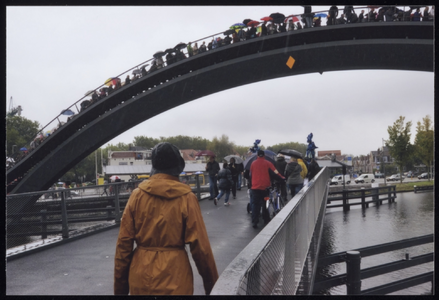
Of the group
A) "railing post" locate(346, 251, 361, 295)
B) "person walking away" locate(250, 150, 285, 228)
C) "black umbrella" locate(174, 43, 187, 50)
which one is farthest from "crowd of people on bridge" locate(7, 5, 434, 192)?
"railing post" locate(346, 251, 361, 295)

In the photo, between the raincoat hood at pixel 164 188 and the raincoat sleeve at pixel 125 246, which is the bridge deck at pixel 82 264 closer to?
the raincoat sleeve at pixel 125 246

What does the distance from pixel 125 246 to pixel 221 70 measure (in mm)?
27717

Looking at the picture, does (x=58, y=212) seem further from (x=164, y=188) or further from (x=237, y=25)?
(x=237, y=25)

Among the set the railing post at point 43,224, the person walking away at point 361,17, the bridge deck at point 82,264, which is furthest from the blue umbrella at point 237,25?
the railing post at point 43,224

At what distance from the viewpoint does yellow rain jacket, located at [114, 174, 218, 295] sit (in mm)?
2803

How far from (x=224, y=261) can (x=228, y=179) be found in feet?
23.3

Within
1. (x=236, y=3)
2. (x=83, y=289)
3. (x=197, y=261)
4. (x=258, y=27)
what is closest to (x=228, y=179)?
(x=83, y=289)

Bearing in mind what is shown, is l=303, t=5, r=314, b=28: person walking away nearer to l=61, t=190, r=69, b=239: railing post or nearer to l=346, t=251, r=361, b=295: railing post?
l=61, t=190, r=69, b=239: railing post

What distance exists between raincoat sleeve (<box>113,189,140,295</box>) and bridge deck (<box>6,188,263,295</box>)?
2480mm

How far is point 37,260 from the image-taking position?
7.47 meters

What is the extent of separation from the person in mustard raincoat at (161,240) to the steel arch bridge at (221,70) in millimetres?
26764

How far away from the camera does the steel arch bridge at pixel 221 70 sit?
28.2 meters

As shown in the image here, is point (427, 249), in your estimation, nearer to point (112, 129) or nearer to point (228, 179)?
point (228, 179)

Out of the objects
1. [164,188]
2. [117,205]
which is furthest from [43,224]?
[164,188]
